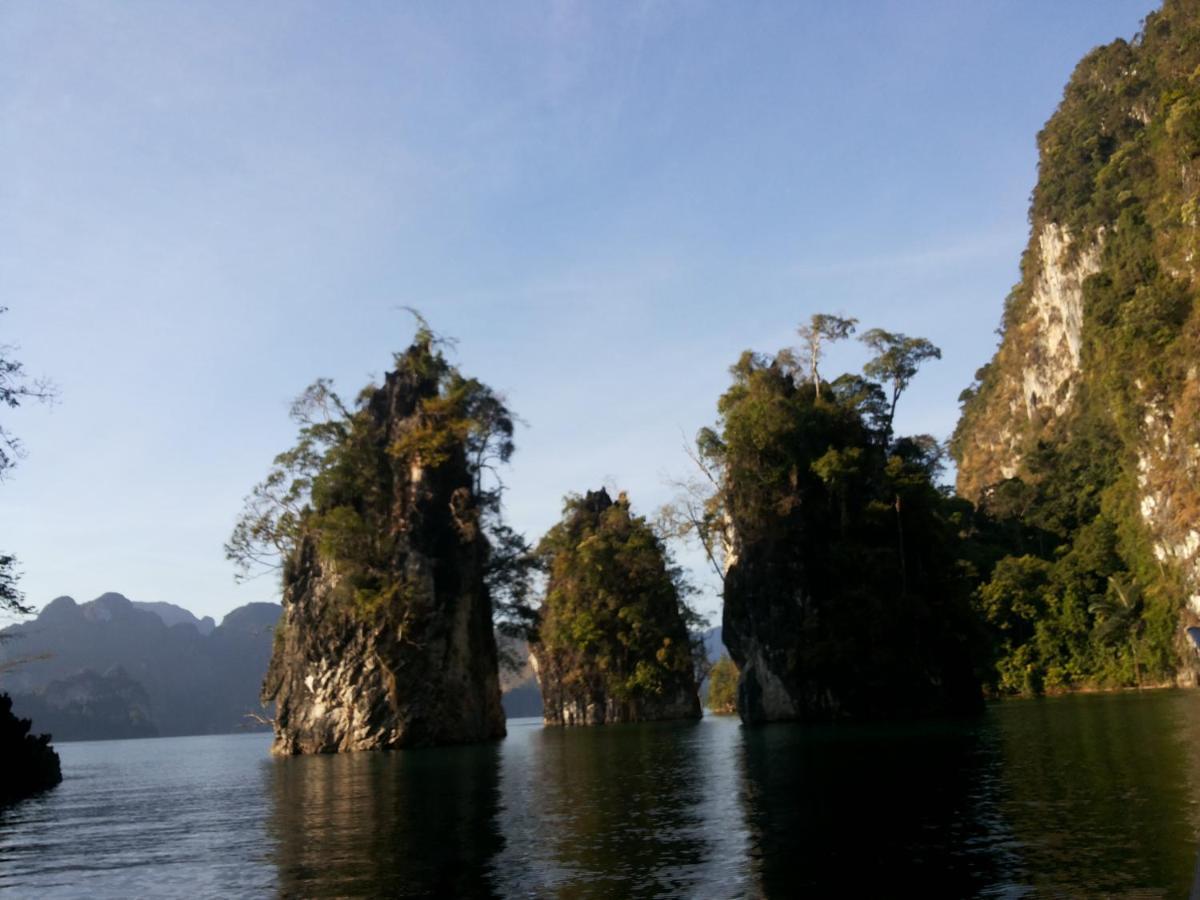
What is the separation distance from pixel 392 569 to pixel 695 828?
4276cm

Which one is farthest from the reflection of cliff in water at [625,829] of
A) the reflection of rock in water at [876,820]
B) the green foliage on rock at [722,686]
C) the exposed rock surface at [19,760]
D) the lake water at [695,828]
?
the green foliage on rock at [722,686]

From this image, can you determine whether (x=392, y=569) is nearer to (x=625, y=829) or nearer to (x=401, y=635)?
(x=401, y=635)

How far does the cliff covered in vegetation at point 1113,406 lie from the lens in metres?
66.0

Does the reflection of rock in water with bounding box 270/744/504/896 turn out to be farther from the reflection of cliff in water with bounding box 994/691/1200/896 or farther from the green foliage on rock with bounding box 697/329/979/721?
the green foliage on rock with bounding box 697/329/979/721

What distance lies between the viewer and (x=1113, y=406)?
72.4 m

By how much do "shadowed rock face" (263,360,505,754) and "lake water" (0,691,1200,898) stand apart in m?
22.2

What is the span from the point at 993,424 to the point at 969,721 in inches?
3808

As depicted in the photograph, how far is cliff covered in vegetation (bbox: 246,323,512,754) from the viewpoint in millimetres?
55625

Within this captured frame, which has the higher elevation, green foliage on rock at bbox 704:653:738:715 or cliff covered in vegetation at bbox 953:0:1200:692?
cliff covered in vegetation at bbox 953:0:1200:692

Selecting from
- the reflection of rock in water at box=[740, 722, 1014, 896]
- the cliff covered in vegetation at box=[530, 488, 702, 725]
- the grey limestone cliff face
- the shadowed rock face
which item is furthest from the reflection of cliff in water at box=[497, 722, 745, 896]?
the grey limestone cliff face

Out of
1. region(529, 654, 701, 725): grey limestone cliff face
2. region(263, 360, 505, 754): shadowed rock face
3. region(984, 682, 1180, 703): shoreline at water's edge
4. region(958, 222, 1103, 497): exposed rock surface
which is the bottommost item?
region(984, 682, 1180, 703): shoreline at water's edge

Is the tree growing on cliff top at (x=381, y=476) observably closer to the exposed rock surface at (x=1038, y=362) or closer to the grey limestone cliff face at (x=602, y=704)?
the grey limestone cliff face at (x=602, y=704)

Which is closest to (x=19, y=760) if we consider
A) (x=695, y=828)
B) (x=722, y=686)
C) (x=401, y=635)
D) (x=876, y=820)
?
(x=401, y=635)

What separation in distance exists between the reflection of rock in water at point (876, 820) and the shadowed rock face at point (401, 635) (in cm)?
2950
